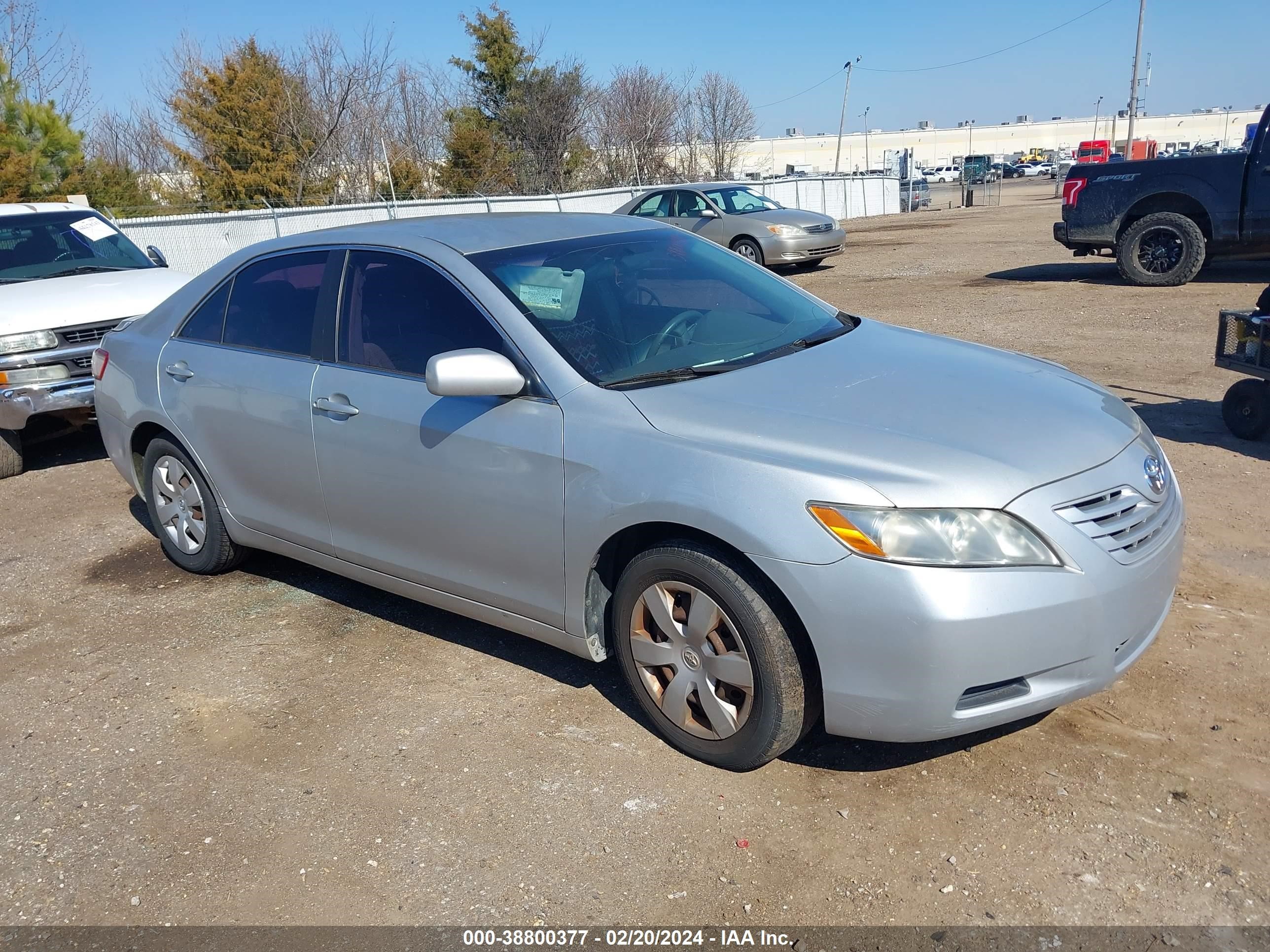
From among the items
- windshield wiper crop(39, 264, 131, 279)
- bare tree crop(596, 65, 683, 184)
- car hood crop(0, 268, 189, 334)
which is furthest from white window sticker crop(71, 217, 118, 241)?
bare tree crop(596, 65, 683, 184)

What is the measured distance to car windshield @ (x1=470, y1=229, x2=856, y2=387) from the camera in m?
3.73

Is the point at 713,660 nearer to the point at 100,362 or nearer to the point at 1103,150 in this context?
the point at 100,362

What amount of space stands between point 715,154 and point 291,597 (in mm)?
41934

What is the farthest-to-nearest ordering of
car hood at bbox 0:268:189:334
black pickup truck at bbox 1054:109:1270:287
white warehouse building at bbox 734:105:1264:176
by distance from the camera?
white warehouse building at bbox 734:105:1264:176
black pickup truck at bbox 1054:109:1270:287
car hood at bbox 0:268:189:334

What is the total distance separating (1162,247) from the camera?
13.4 m

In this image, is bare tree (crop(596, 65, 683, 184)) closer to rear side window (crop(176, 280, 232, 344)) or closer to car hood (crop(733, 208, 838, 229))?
car hood (crop(733, 208, 838, 229))

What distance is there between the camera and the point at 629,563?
341 centimetres

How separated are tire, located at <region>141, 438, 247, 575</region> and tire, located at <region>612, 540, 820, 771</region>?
2.47 m

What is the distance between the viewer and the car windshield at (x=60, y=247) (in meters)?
8.30

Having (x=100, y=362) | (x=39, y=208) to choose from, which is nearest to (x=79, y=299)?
(x=39, y=208)

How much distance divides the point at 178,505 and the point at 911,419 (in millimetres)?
3702

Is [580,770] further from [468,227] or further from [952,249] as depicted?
[952,249]

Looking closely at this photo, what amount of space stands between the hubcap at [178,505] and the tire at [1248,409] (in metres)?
5.87

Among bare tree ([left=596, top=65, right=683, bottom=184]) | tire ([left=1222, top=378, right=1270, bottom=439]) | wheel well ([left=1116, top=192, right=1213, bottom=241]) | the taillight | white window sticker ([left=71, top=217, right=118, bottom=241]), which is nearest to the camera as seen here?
the taillight
